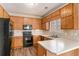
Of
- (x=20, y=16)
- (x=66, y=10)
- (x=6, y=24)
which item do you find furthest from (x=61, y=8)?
(x=20, y=16)

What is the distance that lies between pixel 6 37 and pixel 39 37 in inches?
73.9

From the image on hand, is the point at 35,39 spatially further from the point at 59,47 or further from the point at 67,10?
the point at 59,47

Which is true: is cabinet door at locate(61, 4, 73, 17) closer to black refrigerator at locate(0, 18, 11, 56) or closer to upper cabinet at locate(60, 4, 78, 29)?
upper cabinet at locate(60, 4, 78, 29)

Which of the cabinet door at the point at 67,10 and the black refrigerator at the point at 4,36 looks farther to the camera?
the cabinet door at the point at 67,10

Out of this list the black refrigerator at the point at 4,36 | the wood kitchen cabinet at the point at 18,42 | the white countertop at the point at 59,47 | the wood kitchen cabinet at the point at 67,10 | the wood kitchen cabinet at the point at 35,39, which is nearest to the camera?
the white countertop at the point at 59,47

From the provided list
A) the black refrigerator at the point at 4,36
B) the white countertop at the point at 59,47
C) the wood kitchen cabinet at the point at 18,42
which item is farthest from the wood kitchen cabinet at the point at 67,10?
the wood kitchen cabinet at the point at 18,42

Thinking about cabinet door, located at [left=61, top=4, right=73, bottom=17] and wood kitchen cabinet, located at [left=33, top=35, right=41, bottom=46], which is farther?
wood kitchen cabinet, located at [left=33, top=35, right=41, bottom=46]

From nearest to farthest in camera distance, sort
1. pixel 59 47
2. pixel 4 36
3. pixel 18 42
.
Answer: pixel 59 47 → pixel 4 36 → pixel 18 42

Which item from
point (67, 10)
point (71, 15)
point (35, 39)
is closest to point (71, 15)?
point (71, 15)

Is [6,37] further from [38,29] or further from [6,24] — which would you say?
[38,29]

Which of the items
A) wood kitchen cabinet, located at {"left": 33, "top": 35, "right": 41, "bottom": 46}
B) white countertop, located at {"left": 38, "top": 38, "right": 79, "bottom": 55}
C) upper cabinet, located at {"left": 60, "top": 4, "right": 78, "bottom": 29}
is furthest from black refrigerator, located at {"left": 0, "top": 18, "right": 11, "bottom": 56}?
wood kitchen cabinet, located at {"left": 33, "top": 35, "right": 41, "bottom": 46}

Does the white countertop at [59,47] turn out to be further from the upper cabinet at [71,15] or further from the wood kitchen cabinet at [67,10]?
the wood kitchen cabinet at [67,10]

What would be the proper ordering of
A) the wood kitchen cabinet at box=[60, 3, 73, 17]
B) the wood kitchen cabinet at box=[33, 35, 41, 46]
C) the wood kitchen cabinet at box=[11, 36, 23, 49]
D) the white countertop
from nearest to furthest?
the white countertop, the wood kitchen cabinet at box=[60, 3, 73, 17], the wood kitchen cabinet at box=[33, 35, 41, 46], the wood kitchen cabinet at box=[11, 36, 23, 49]

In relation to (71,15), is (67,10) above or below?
above
